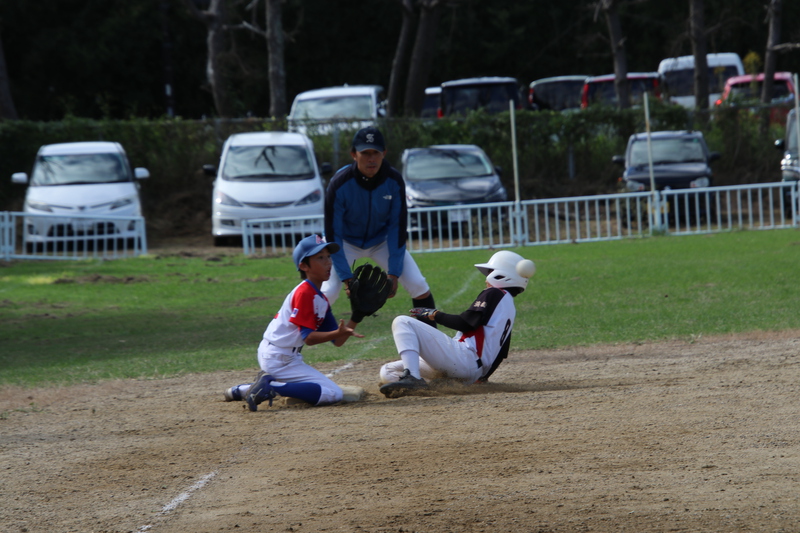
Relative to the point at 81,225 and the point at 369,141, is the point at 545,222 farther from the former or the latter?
the point at 369,141

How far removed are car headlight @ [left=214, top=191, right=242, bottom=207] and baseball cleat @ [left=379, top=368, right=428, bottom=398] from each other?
12.4 metres

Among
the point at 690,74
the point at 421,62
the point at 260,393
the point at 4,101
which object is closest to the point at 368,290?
the point at 260,393

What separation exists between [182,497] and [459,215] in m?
13.9

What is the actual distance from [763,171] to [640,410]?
70.3 ft

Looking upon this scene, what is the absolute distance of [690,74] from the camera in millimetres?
33969

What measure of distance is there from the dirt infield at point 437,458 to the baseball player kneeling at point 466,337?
0.18 metres

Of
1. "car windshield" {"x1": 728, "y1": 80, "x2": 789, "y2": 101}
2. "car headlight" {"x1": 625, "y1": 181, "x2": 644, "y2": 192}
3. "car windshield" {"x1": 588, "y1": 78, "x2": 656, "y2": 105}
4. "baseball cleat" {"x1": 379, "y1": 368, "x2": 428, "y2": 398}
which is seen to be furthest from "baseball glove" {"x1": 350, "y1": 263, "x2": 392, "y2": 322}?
"car windshield" {"x1": 728, "y1": 80, "x2": 789, "y2": 101}

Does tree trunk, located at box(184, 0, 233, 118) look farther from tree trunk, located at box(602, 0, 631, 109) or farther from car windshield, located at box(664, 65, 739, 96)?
car windshield, located at box(664, 65, 739, 96)

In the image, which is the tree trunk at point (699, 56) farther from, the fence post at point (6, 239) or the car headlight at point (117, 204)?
the fence post at point (6, 239)

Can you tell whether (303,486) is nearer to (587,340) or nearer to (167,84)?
(587,340)

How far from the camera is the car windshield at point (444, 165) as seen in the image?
20.7 m

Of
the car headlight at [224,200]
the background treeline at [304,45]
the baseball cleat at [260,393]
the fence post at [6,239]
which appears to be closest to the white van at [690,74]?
the background treeline at [304,45]

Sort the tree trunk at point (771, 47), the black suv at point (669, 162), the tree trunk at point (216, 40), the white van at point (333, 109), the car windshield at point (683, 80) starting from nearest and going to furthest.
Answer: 1. the black suv at point (669, 162)
2. the white van at point (333, 109)
3. the tree trunk at point (216, 40)
4. the tree trunk at point (771, 47)
5. the car windshield at point (683, 80)

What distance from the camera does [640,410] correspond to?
6.50m
